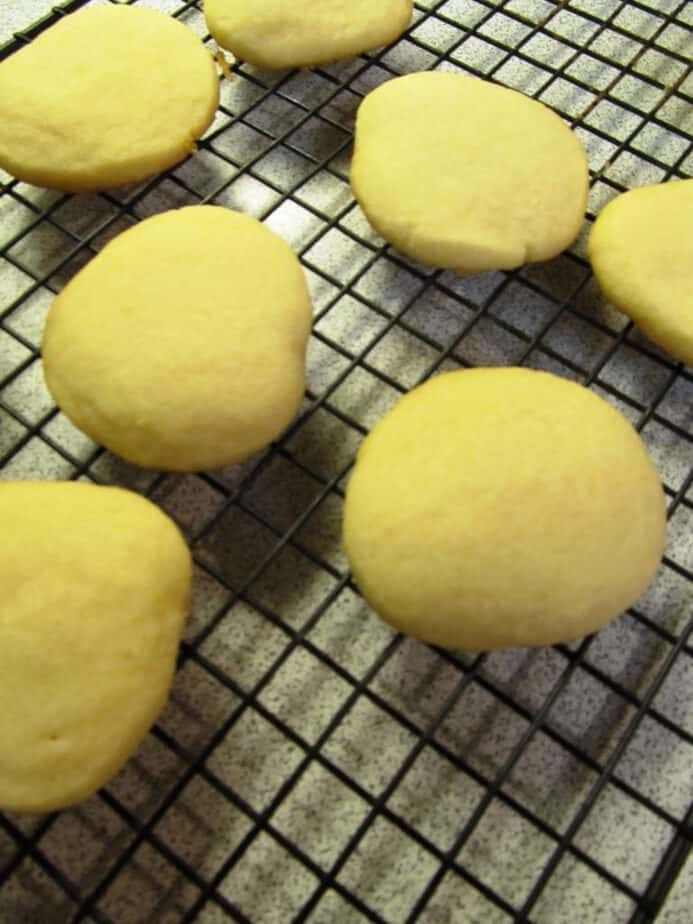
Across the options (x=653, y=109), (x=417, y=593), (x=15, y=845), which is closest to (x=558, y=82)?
(x=653, y=109)

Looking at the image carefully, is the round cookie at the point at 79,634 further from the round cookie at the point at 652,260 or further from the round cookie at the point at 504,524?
the round cookie at the point at 652,260

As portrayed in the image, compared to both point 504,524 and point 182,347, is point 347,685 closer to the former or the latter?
point 504,524

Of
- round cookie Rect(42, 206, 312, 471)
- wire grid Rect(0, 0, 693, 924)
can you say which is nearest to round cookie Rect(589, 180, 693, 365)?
wire grid Rect(0, 0, 693, 924)

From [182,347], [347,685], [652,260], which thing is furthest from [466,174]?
[347,685]

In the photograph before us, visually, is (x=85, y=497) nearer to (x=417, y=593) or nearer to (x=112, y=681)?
(x=112, y=681)

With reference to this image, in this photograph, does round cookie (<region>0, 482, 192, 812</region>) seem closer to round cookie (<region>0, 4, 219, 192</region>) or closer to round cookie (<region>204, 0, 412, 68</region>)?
round cookie (<region>0, 4, 219, 192</region>)

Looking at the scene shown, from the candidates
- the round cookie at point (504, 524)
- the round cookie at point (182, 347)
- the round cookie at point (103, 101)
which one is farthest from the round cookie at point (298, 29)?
the round cookie at point (504, 524)
